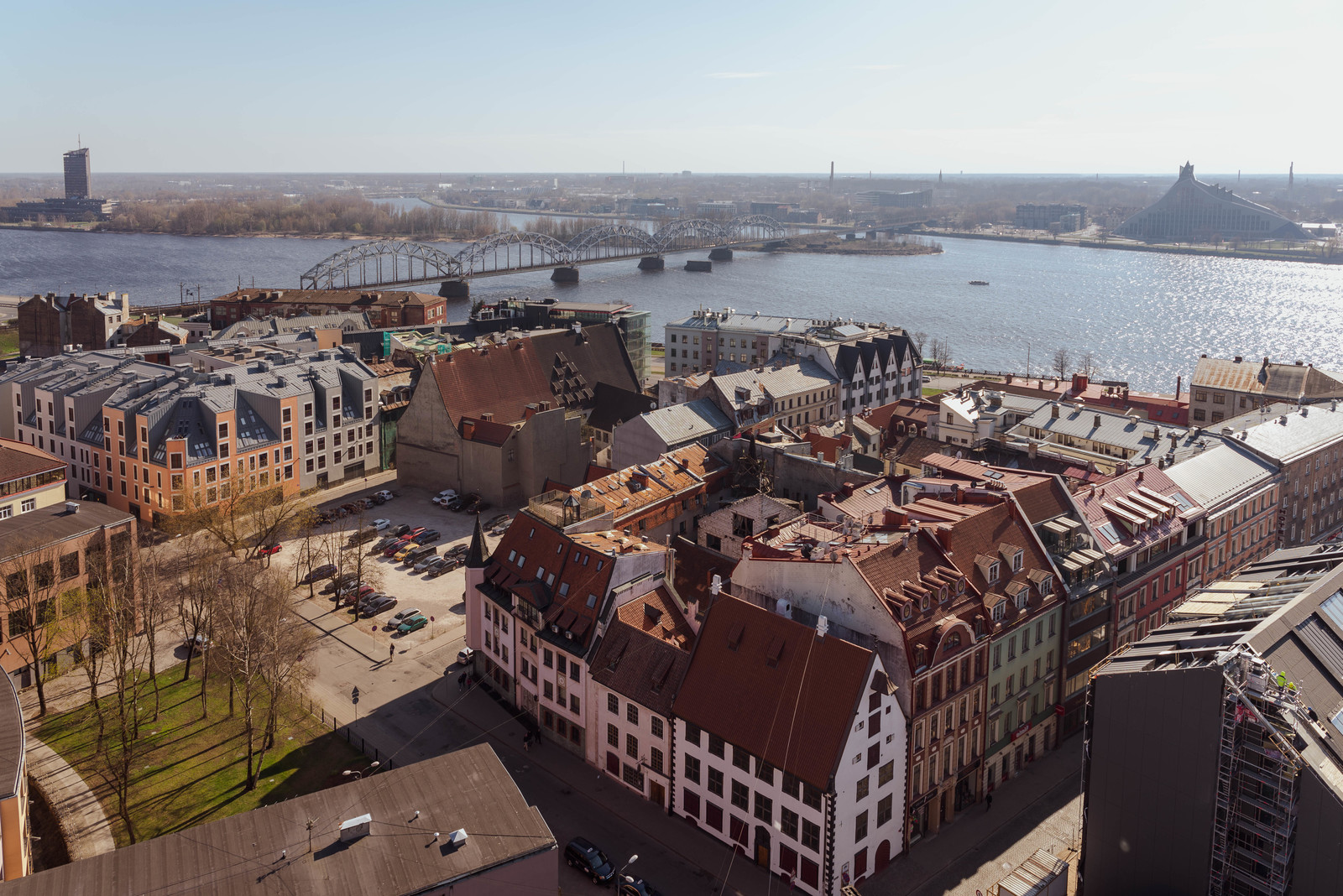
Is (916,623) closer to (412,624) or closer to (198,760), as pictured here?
(412,624)

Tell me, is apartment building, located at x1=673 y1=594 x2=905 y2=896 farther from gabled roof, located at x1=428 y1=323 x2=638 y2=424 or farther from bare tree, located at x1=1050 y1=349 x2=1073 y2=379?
bare tree, located at x1=1050 y1=349 x2=1073 y2=379

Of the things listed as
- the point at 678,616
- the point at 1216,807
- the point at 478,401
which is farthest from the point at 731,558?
the point at 478,401

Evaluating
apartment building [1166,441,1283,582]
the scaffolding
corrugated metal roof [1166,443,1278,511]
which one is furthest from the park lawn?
corrugated metal roof [1166,443,1278,511]

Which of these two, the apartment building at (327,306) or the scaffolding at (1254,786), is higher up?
the apartment building at (327,306)

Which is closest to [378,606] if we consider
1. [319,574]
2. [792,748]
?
[319,574]

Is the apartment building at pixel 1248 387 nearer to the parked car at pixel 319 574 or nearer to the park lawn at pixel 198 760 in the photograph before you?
the parked car at pixel 319 574

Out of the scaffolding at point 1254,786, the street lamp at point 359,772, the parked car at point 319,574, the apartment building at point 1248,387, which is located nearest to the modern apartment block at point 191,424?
the parked car at point 319,574

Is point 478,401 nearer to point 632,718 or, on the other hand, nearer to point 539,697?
point 539,697
